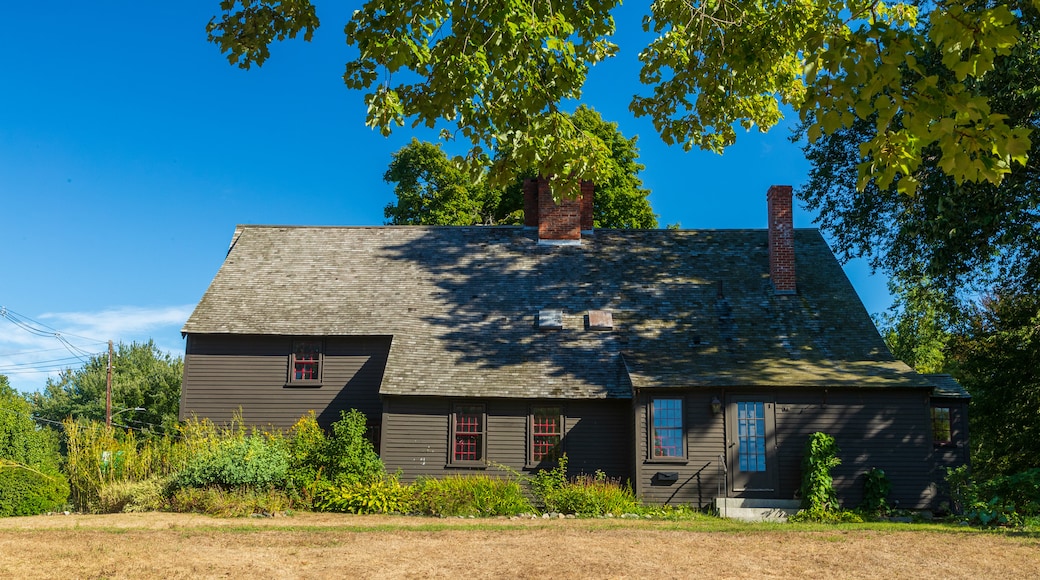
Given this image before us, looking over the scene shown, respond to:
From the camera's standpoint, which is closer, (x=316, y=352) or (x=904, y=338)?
(x=316, y=352)

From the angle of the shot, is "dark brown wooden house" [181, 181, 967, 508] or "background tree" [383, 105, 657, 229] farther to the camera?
"background tree" [383, 105, 657, 229]

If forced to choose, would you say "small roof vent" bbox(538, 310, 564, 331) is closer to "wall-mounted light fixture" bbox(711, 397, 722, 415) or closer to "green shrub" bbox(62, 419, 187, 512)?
"wall-mounted light fixture" bbox(711, 397, 722, 415)

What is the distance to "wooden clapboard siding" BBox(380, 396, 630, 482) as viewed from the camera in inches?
822

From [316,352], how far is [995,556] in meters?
17.2

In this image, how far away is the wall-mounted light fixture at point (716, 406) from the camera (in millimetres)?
19547

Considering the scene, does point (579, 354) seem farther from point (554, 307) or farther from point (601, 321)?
point (554, 307)

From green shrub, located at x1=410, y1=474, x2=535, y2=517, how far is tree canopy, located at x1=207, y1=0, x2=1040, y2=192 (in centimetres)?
993

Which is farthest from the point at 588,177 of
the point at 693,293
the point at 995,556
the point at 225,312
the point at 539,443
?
the point at 225,312

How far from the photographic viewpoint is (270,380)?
2300cm

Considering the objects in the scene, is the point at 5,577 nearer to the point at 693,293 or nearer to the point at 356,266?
the point at 356,266

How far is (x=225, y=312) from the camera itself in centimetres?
2356

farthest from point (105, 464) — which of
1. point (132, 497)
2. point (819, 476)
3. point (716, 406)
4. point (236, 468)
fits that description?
point (819, 476)

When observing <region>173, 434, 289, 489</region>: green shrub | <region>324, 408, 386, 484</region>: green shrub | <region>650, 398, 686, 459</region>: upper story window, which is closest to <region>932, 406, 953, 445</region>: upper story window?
<region>650, 398, 686, 459</region>: upper story window

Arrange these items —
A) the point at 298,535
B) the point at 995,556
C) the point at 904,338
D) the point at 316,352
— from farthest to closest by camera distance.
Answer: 1. the point at 904,338
2. the point at 316,352
3. the point at 298,535
4. the point at 995,556
